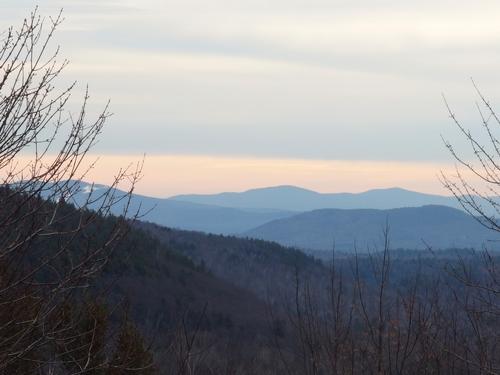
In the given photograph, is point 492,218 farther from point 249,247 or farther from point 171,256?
point 249,247

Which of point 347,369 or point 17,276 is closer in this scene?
point 17,276

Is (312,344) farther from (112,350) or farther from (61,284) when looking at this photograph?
(112,350)

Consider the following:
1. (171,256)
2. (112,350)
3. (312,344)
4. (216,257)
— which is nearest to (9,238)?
(312,344)

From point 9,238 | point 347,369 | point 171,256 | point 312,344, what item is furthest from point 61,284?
point 171,256

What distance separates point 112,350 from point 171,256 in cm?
8471

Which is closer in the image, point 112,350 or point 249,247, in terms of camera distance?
point 112,350

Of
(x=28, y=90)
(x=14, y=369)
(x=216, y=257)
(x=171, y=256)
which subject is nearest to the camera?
(x=28, y=90)

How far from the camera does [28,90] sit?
8.66 metres

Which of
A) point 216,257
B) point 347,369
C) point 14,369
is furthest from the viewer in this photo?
point 216,257

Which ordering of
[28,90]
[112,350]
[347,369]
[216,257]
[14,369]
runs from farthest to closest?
1. [216,257]
2. [112,350]
3. [14,369]
4. [347,369]
5. [28,90]

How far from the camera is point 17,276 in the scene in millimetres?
9383

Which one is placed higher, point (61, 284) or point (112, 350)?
point (61, 284)

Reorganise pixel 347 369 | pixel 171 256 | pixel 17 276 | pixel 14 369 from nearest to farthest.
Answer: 1. pixel 17 276
2. pixel 347 369
3. pixel 14 369
4. pixel 171 256

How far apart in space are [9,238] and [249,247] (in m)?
122
